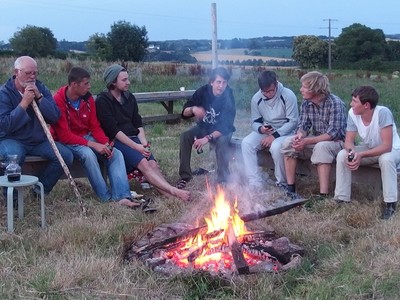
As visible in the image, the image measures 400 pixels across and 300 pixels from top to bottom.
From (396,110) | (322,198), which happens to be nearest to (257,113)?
(322,198)

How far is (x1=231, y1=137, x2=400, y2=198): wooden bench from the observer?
5590 millimetres

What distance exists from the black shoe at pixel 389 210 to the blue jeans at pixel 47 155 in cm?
285

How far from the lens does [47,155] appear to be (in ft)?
18.5

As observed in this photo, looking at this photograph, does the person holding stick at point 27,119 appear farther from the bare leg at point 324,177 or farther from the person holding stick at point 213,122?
the bare leg at point 324,177

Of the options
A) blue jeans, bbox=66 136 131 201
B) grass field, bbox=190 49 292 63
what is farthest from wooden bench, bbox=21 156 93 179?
grass field, bbox=190 49 292 63

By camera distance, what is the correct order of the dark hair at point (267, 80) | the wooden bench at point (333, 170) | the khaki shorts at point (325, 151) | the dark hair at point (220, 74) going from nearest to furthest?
the wooden bench at point (333, 170) → the khaki shorts at point (325, 151) → the dark hair at point (267, 80) → the dark hair at point (220, 74)

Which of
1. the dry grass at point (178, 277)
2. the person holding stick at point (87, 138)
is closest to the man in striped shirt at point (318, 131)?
the dry grass at point (178, 277)

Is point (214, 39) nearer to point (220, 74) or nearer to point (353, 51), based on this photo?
point (220, 74)

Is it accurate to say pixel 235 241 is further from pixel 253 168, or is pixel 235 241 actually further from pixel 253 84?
pixel 253 84

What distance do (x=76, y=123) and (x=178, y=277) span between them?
2.58 metres

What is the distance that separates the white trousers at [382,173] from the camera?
519 cm

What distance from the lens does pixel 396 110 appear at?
549 inches

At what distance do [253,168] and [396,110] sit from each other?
8574mm

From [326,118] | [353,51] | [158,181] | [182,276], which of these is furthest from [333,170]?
[353,51]
